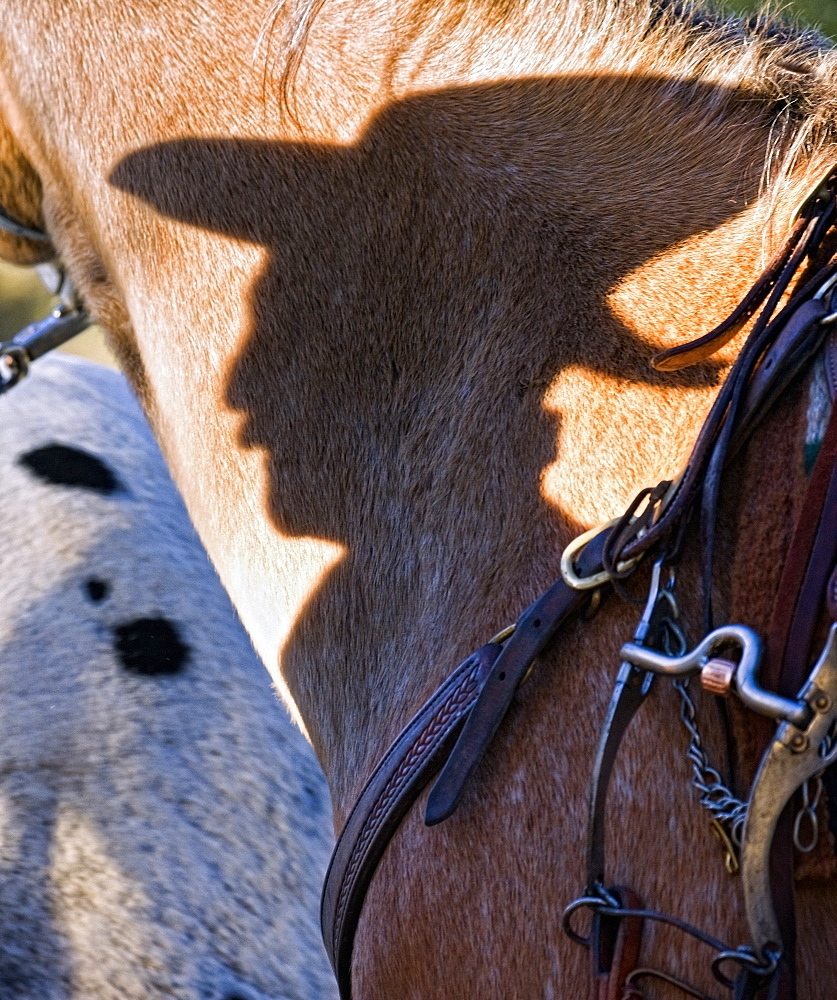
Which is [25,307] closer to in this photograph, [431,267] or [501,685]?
[431,267]

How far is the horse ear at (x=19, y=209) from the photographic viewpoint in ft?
4.83

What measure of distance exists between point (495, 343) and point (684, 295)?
0.19 meters

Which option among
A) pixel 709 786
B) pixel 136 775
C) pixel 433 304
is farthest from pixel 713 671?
pixel 136 775

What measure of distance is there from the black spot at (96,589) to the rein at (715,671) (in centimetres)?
138

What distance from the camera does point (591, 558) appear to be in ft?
2.96

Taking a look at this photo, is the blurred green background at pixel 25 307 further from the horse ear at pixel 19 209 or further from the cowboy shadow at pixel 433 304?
the cowboy shadow at pixel 433 304

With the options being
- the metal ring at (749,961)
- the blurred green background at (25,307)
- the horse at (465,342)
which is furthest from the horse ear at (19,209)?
the blurred green background at (25,307)

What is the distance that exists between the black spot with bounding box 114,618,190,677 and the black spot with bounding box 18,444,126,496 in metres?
0.49

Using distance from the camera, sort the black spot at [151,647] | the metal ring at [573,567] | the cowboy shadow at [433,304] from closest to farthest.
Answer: the metal ring at [573,567]
the cowboy shadow at [433,304]
the black spot at [151,647]

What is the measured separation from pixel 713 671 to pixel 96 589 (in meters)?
1.74

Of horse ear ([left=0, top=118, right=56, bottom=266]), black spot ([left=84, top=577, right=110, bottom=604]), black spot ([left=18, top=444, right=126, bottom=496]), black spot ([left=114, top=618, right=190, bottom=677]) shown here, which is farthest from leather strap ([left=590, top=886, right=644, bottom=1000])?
black spot ([left=18, top=444, right=126, bottom=496])

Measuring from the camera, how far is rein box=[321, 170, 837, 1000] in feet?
2.55

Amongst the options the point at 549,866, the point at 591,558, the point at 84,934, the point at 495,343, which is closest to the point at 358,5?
the point at 495,343

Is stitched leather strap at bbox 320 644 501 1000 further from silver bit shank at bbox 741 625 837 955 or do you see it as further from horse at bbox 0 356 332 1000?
horse at bbox 0 356 332 1000
